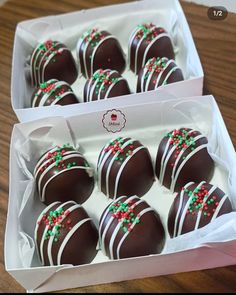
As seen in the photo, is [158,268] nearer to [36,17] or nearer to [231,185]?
[231,185]

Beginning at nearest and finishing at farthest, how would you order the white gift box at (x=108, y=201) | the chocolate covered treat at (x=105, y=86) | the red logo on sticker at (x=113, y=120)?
the white gift box at (x=108, y=201) → the red logo on sticker at (x=113, y=120) → the chocolate covered treat at (x=105, y=86)

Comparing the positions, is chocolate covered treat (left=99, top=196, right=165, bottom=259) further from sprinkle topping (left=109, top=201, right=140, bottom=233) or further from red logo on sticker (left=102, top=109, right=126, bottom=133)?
red logo on sticker (left=102, top=109, right=126, bottom=133)

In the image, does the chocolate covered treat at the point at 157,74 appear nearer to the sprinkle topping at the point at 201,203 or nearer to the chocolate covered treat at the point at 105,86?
the chocolate covered treat at the point at 105,86

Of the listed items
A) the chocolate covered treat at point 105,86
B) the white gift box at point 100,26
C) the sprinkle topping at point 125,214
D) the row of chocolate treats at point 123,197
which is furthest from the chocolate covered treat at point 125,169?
the white gift box at point 100,26

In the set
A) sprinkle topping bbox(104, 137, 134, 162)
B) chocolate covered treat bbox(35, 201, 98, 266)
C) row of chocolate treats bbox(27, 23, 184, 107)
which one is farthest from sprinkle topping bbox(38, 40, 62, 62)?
chocolate covered treat bbox(35, 201, 98, 266)

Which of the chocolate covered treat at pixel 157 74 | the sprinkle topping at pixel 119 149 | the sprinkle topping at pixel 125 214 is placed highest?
the chocolate covered treat at pixel 157 74

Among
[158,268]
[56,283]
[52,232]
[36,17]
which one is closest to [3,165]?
[52,232]

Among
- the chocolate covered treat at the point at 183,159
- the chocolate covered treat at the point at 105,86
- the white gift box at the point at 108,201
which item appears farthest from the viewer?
the chocolate covered treat at the point at 105,86
